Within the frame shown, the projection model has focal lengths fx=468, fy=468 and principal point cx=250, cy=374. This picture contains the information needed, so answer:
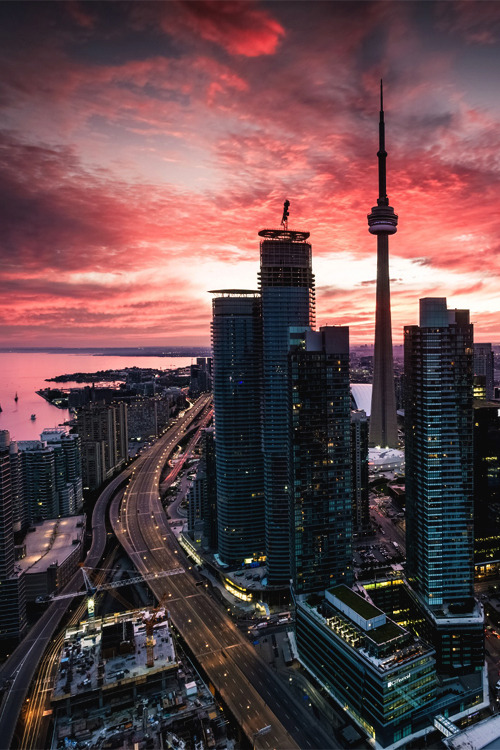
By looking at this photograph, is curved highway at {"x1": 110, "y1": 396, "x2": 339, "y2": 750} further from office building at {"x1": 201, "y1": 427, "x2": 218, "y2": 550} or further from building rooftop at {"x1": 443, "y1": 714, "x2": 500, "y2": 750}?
building rooftop at {"x1": 443, "y1": 714, "x2": 500, "y2": 750}

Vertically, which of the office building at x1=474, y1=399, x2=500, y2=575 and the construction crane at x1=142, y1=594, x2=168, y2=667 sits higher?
the office building at x1=474, y1=399, x2=500, y2=575

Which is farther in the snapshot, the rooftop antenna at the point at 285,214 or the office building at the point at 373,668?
the rooftop antenna at the point at 285,214

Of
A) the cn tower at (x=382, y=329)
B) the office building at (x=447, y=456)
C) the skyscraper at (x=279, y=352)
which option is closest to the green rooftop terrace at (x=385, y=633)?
the office building at (x=447, y=456)

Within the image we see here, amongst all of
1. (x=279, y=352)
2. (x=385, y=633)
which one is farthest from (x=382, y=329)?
(x=385, y=633)

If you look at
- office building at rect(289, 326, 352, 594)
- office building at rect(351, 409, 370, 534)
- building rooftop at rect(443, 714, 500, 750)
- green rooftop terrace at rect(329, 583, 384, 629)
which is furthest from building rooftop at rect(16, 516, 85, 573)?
building rooftop at rect(443, 714, 500, 750)

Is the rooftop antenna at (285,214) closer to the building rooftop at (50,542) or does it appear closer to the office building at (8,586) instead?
the office building at (8,586)

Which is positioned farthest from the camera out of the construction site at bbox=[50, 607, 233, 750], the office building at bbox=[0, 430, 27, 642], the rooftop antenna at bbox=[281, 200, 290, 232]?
the rooftop antenna at bbox=[281, 200, 290, 232]
